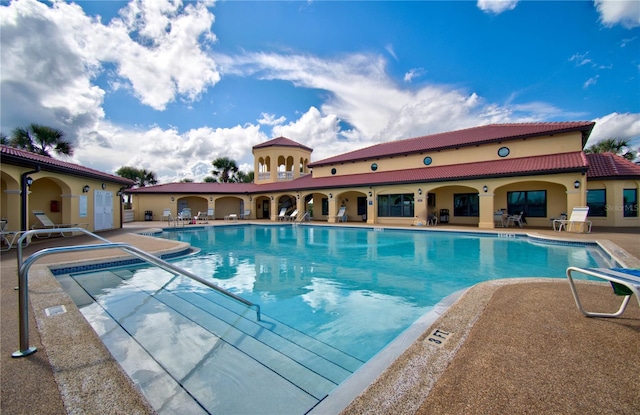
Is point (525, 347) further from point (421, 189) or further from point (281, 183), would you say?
point (281, 183)

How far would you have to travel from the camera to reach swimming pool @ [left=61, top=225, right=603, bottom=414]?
2615 mm

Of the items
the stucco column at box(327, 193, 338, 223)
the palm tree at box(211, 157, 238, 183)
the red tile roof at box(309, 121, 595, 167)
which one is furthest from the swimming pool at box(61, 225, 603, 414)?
the palm tree at box(211, 157, 238, 183)

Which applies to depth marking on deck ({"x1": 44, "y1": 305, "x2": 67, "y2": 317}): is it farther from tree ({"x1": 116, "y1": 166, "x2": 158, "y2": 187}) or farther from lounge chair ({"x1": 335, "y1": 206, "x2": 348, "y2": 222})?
tree ({"x1": 116, "y1": 166, "x2": 158, "y2": 187})

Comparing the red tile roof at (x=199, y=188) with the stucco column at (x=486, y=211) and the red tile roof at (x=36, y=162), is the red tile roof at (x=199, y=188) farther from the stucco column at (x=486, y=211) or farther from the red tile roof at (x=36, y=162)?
the stucco column at (x=486, y=211)

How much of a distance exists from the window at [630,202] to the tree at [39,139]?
38.3 metres

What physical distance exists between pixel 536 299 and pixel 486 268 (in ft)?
13.5

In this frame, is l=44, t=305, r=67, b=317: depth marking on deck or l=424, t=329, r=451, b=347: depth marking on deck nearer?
l=424, t=329, r=451, b=347: depth marking on deck

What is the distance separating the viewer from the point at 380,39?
43.5 feet

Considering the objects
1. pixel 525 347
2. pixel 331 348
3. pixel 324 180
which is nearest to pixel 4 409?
pixel 331 348

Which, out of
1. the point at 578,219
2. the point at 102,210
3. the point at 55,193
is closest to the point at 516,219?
the point at 578,219

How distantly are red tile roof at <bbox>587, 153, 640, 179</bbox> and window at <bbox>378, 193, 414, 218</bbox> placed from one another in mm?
9963

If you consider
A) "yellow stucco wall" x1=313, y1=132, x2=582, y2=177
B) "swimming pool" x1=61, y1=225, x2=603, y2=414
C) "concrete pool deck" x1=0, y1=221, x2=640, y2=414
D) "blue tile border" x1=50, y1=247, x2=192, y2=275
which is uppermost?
"yellow stucco wall" x1=313, y1=132, x2=582, y2=177

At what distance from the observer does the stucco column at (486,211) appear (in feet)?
50.9

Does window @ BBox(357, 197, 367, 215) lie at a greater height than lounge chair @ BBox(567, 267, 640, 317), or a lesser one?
greater
